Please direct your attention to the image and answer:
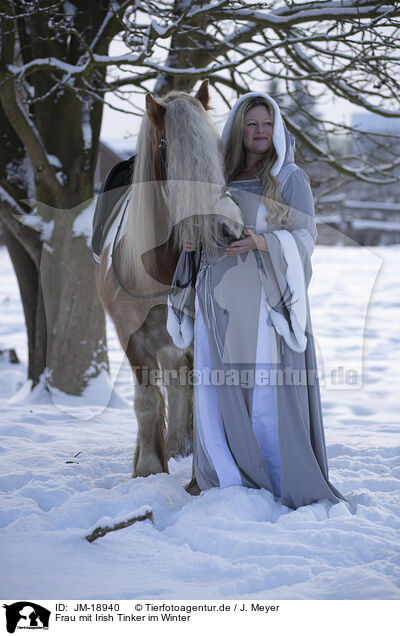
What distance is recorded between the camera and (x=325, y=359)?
6.89 meters

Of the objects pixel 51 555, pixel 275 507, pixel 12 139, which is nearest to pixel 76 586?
pixel 51 555

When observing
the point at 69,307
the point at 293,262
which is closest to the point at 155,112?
the point at 293,262

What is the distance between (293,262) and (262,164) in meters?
0.55

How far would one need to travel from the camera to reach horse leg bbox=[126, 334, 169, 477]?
9.95 ft

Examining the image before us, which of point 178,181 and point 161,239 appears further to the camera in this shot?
point 161,239

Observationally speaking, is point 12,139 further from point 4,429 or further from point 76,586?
point 76,586

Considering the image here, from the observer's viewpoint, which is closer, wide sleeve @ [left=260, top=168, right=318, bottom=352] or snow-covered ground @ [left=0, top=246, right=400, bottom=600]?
snow-covered ground @ [left=0, top=246, right=400, bottom=600]

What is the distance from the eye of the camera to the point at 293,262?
8.21 ft

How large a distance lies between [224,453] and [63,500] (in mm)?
801
